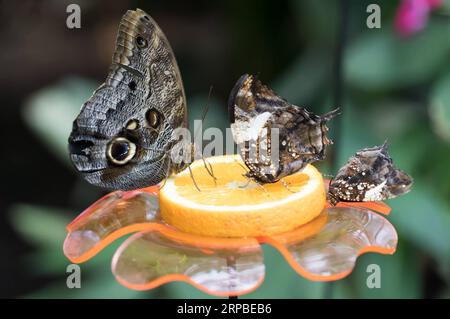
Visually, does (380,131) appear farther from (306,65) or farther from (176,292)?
Result: (176,292)

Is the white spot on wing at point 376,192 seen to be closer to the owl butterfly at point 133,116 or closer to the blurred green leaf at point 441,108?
the owl butterfly at point 133,116

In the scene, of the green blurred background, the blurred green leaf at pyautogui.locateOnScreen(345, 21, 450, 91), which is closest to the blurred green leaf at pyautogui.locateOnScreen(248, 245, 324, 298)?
the green blurred background

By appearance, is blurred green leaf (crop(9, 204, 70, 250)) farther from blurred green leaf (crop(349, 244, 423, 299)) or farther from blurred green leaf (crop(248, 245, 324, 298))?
blurred green leaf (crop(349, 244, 423, 299))

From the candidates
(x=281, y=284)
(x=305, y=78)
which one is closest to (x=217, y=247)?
(x=281, y=284)

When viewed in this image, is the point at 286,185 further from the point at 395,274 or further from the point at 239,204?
the point at 395,274

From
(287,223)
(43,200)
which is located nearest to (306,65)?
(287,223)

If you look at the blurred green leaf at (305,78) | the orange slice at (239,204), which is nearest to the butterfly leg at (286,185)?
the orange slice at (239,204)
